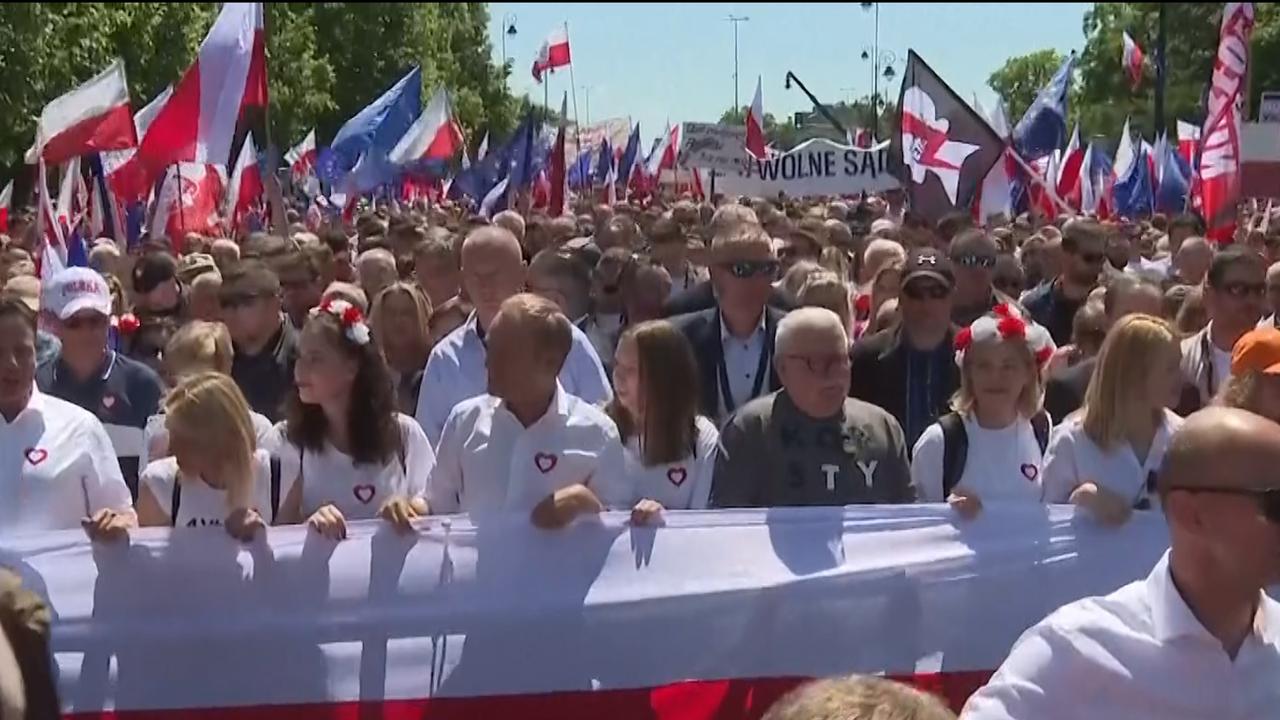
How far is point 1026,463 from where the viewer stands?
184 inches

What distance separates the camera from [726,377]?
5.93m

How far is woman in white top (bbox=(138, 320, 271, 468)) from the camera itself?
5064mm

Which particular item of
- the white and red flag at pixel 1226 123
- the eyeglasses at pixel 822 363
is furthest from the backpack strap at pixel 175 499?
the white and red flag at pixel 1226 123

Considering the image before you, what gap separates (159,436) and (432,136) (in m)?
15.0

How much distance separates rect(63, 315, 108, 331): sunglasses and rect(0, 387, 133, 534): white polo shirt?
1050mm

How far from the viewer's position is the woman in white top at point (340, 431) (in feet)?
14.9

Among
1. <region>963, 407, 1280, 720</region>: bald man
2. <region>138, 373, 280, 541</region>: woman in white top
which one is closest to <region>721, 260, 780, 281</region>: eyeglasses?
<region>138, 373, 280, 541</region>: woman in white top

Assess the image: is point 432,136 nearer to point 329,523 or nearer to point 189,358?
point 189,358

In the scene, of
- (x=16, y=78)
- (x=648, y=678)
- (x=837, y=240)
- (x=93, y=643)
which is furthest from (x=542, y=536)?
(x=16, y=78)

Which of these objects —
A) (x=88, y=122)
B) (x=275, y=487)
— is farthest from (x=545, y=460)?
(x=88, y=122)

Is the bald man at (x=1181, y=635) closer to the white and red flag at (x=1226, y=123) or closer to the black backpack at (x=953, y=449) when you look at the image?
the black backpack at (x=953, y=449)

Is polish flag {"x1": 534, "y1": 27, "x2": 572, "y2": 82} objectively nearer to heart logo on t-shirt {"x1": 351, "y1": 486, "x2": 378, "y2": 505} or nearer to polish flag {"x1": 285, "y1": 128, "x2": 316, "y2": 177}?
polish flag {"x1": 285, "y1": 128, "x2": 316, "y2": 177}

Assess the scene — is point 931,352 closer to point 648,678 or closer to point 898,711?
point 648,678

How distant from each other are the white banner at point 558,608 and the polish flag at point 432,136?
47.7ft
